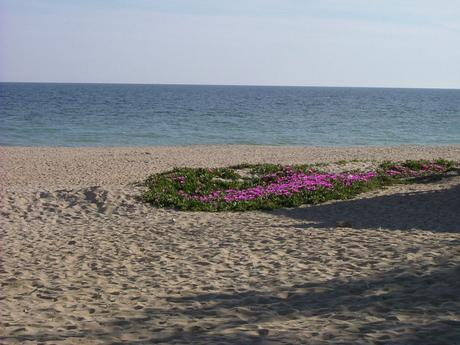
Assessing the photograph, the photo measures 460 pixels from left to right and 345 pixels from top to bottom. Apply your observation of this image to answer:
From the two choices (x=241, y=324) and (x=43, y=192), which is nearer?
(x=241, y=324)

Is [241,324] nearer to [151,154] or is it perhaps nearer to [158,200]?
[158,200]

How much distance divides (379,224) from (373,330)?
7.14 metres

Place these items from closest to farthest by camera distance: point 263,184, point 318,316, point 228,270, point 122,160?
point 318,316 < point 228,270 < point 263,184 < point 122,160

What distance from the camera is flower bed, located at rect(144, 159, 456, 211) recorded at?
51.1 ft

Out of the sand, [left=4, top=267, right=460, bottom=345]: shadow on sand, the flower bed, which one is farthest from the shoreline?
[left=4, top=267, right=460, bottom=345]: shadow on sand

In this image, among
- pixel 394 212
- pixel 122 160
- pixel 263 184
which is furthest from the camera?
pixel 122 160

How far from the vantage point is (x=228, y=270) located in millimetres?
9289

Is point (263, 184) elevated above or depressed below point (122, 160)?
above

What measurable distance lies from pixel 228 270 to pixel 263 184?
874 cm

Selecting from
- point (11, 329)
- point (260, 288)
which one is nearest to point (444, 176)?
point (260, 288)

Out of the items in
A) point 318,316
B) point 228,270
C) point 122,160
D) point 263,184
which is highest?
point 263,184

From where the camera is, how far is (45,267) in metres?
9.82

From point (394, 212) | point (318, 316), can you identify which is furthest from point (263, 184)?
point (318, 316)

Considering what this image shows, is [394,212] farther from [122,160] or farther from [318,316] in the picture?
[122,160]
